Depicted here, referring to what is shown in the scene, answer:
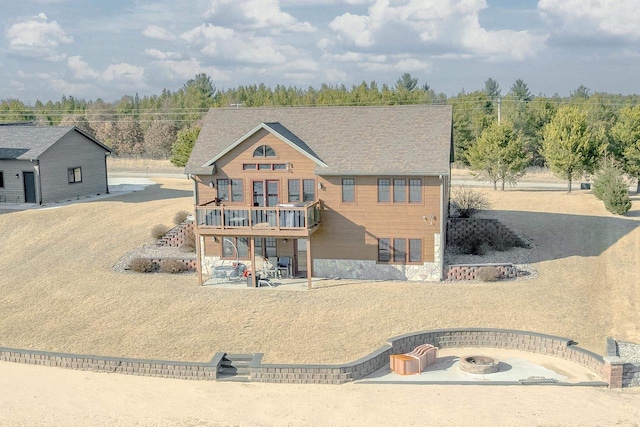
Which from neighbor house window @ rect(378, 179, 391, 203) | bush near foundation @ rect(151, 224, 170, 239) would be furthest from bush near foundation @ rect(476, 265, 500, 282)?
bush near foundation @ rect(151, 224, 170, 239)

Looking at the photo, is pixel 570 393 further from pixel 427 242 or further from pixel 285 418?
pixel 427 242

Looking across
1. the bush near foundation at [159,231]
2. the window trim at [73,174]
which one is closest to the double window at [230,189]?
the bush near foundation at [159,231]

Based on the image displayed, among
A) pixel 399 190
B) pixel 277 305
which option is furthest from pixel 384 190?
pixel 277 305

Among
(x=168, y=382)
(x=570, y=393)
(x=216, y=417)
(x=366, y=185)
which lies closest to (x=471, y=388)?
(x=570, y=393)

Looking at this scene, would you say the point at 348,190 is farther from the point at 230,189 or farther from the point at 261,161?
the point at 230,189

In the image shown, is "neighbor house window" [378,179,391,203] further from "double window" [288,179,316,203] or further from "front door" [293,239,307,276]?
"front door" [293,239,307,276]

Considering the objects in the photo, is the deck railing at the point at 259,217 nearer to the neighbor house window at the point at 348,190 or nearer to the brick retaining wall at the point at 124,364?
the neighbor house window at the point at 348,190

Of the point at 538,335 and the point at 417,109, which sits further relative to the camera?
the point at 417,109
